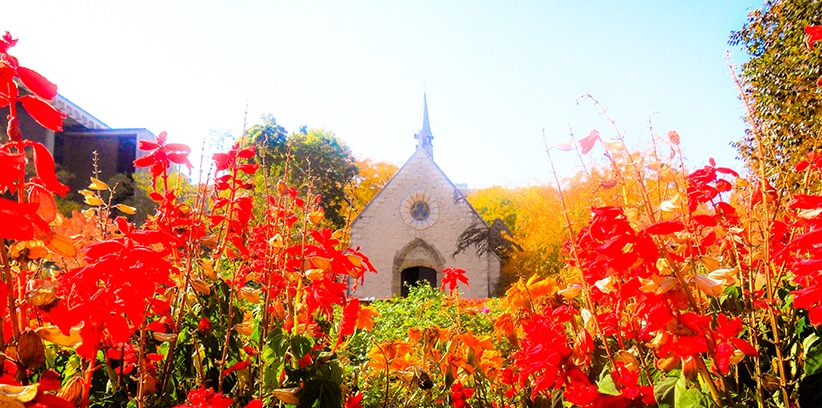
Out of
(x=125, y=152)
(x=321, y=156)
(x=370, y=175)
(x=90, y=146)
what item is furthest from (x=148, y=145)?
(x=370, y=175)

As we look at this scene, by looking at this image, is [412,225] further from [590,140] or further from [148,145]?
[590,140]

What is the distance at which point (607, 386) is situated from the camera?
1.32m

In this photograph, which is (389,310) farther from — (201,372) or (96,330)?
(96,330)

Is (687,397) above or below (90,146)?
below

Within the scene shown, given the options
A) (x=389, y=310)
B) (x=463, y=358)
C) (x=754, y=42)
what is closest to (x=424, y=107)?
(x=754, y=42)

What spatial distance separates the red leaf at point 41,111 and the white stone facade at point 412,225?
1599cm

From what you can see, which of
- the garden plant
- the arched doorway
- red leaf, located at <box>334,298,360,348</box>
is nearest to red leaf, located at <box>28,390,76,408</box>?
the garden plant

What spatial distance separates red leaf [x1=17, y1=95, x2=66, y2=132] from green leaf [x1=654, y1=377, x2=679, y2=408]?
124 centimetres

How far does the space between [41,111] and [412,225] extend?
640 inches

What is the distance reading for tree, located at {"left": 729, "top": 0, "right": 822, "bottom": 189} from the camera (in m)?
8.49

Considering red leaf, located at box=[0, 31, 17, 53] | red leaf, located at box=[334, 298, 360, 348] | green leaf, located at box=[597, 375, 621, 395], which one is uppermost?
red leaf, located at box=[0, 31, 17, 53]

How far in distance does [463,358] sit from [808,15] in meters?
9.36

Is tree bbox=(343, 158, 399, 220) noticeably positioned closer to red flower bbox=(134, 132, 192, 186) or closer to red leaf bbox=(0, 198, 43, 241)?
red flower bbox=(134, 132, 192, 186)

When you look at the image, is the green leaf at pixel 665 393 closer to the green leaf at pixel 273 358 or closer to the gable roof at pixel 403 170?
the green leaf at pixel 273 358
